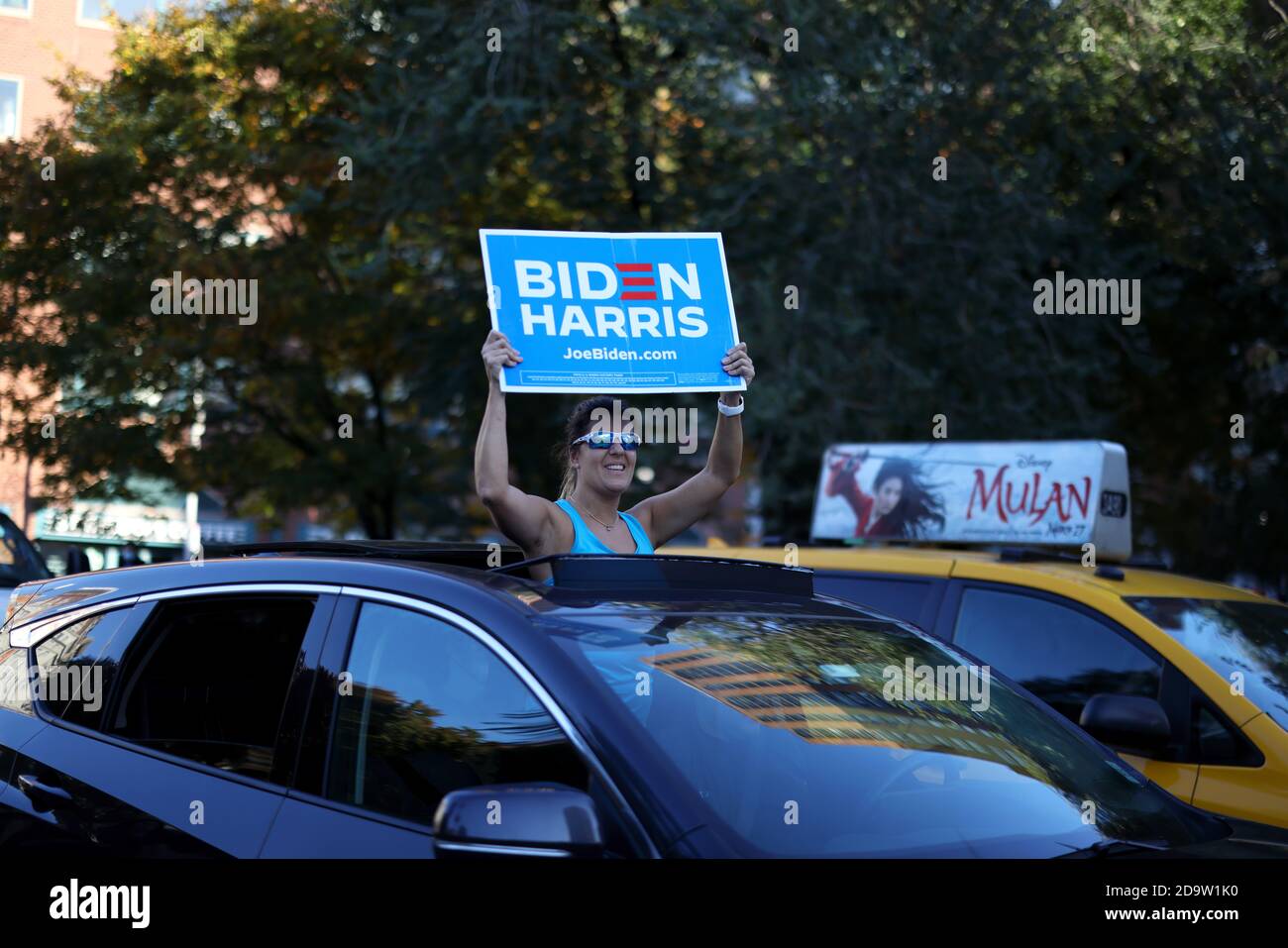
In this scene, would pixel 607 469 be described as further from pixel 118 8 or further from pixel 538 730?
pixel 118 8

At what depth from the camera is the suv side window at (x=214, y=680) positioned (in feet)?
11.2

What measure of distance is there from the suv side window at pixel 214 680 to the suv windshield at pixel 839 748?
76cm

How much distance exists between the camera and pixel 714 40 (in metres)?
13.8

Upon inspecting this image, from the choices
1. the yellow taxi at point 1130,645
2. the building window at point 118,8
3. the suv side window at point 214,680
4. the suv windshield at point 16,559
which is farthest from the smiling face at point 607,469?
the building window at point 118,8

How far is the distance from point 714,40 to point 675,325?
9281mm

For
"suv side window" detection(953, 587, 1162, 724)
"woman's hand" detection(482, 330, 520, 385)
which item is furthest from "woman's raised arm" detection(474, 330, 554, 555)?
"suv side window" detection(953, 587, 1162, 724)

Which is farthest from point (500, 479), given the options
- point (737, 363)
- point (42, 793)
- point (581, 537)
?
point (42, 793)

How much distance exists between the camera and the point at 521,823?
2.48 m

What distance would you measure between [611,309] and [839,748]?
2440mm

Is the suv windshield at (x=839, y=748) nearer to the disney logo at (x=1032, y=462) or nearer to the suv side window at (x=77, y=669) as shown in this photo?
the suv side window at (x=77, y=669)

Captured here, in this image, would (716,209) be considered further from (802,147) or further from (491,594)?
(491,594)

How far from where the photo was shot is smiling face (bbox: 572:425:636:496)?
4867 millimetres

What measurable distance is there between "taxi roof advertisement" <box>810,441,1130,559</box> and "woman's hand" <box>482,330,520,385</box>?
355cm
